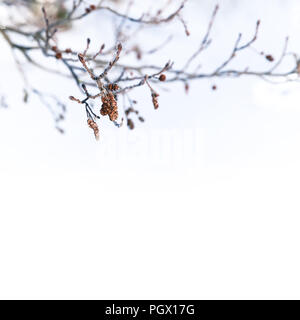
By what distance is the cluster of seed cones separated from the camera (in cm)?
188

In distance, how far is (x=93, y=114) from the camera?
181cm

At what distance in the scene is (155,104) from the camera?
1.99 meters

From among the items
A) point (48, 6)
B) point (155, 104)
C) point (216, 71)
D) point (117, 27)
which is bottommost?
point (155, 104)

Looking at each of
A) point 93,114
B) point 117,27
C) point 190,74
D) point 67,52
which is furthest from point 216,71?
point 93,114

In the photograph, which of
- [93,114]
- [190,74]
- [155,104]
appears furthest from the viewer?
[190,74]

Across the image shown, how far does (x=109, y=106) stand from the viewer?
190 centimetres

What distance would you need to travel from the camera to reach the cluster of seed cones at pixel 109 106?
6.17 feet
